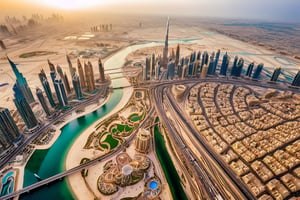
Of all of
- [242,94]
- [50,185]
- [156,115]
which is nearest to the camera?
[50,185]

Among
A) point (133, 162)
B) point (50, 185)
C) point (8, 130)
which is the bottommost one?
point (50, 185)

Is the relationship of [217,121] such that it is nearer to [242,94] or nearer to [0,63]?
[242,94]

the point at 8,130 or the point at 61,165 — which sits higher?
the point at 8,130

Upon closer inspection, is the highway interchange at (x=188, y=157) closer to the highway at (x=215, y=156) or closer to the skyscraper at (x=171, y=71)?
the highway at (x=215, y=156)

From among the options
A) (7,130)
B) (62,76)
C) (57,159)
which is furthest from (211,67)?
(7,130)

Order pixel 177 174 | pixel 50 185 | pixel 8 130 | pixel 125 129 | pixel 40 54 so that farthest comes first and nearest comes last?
pixel 40 54
pixel 125 129
pixel 8 130
pixel 177 174
pixel 50 185

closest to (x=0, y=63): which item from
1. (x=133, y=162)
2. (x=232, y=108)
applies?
(x=133, y=162)
